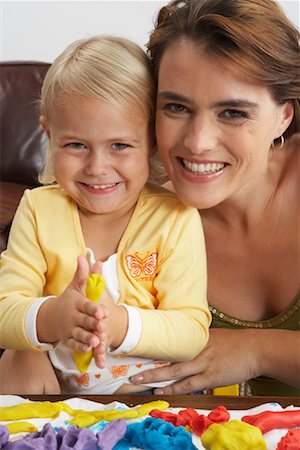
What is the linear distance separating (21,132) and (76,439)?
2.40 m

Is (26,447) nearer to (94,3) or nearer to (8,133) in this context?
(8,133)

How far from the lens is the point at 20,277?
1447 millimetres

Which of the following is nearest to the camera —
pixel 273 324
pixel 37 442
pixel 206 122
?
pixel 37 442

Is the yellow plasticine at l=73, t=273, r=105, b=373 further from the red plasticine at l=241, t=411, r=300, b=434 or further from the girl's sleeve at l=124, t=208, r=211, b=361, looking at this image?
the red plasticine at l=241, t=411, r=300, b=434

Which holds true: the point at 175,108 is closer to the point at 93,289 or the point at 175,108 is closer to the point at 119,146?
the point at 119,146

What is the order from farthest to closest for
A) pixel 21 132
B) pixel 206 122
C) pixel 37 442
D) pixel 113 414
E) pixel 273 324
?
pixel 21 132
pixel 273 324
pixel 206 122
pixel 113 414
pixel 37 442

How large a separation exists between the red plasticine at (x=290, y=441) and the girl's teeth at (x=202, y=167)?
518 millimetres

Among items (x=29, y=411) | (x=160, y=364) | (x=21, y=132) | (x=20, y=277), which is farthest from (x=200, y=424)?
(x=21, y=132)

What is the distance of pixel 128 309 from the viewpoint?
1.37m

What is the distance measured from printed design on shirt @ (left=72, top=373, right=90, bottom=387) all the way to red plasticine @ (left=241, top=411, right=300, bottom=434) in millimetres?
363

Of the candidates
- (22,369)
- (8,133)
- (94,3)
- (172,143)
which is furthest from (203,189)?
(94,3)

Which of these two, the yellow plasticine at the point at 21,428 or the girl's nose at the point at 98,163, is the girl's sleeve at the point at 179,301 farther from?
the yellow plasticine at the point at 21,428

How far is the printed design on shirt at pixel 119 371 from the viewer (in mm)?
1446

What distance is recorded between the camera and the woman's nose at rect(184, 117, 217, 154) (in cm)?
142
